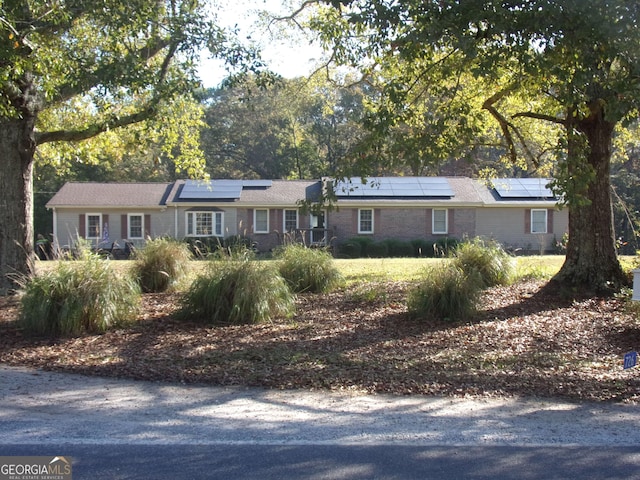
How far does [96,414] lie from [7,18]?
6.61 m

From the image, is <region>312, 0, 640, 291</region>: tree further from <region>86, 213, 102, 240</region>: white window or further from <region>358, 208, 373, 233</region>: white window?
<region>86, 213, 102, 240</region>: white window

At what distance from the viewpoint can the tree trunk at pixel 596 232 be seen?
11.2m

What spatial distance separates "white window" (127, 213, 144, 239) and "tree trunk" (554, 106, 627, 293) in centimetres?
2437

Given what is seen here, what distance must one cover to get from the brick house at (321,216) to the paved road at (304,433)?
2428 cm

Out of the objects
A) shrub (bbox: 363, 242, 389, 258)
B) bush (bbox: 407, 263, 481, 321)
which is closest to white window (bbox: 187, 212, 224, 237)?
shrub (bbox: 363, 242, 389, 258)

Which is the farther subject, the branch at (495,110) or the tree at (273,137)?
the tree at (273,137)

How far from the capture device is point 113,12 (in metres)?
9.80

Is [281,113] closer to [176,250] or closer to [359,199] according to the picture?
[359,199]

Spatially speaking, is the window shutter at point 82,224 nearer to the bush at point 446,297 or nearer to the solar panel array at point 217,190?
the solar panel array at point 217,190

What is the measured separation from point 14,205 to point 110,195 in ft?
67.1

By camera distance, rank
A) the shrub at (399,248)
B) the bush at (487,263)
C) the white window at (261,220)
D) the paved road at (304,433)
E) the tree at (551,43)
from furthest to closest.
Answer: the white window at (261,220) → the shrub at (399,248) → the bush at (487,263) → the tree at (551,43) → the paved road at (304,433)

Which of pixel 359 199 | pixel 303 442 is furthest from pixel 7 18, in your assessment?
pixel 359 199

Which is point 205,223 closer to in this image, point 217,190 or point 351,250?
point 217,190

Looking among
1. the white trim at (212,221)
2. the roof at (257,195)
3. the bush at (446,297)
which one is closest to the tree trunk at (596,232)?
the bush at (446,297)
